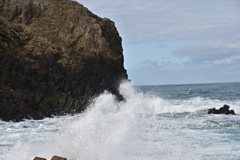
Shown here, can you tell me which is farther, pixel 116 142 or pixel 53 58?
pixel 53 58

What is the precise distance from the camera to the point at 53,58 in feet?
75.6

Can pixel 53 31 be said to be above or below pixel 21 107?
above

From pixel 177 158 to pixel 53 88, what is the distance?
45.8 feet

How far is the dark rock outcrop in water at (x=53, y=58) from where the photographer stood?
19.6 meters

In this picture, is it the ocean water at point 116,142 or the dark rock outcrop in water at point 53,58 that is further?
the dark rock outcrop in water at point 53,58

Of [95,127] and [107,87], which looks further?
[107,87]

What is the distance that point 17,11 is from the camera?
82.7 feet

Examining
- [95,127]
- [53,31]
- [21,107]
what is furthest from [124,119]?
[53,31]

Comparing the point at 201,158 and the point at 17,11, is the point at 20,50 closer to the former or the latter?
the point at 17,11

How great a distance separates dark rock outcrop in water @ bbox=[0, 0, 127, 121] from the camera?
19.6m

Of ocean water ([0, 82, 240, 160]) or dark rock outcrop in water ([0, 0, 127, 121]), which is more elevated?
dark rock outcrop in water ([0, 0, 127, 121])

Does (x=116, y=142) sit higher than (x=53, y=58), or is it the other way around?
(x=53, y=58)

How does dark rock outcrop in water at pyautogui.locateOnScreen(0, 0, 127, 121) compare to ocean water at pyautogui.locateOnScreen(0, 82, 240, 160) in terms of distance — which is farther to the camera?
dark rock outcrop in water at pyautogui.locateOnScreen(0, 0, 127, 121)

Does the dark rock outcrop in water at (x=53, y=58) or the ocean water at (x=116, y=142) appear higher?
the dark rock outcrop in water at (x=53, y=58)
